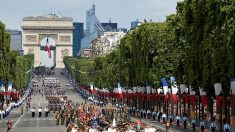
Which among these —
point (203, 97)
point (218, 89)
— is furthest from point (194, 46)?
point (218, 89)

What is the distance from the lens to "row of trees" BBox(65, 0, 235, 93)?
7112 cm

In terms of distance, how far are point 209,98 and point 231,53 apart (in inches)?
625

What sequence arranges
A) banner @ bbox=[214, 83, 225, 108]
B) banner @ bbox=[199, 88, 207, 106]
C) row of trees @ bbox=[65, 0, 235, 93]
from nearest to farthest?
1. row of trees @ bbox=[65, 0, 235, 93]
2. banner @ bbox=[214, 83, 225, 108]
3. banner @ bbox=[199, 88, 207, 106]

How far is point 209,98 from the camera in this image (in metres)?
82.8

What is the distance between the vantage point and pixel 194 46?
82.2 meters

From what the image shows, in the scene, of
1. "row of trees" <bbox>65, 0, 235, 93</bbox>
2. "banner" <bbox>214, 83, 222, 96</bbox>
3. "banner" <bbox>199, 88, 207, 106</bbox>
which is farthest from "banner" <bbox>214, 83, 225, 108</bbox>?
"banner" <bbox>199, 88, 207, 106</bbox>

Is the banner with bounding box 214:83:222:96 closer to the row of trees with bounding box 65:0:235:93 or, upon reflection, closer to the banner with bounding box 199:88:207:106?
the row of trees with bounding box 65:0:235:93

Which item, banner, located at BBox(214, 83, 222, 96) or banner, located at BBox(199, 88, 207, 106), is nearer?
banner, located at BBox(214, 83, 222, 96)

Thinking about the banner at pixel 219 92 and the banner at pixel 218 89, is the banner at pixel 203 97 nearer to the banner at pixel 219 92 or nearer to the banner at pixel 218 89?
the banner at pixel 219 92

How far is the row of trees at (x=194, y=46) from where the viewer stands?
71.1 meters

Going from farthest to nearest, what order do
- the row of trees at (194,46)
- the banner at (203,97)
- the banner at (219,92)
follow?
the banner at (203,97) < the banner at (219,92) < the row of trees at (194,46)

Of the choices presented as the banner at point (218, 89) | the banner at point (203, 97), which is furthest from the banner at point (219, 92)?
the banner at point (203, 97)

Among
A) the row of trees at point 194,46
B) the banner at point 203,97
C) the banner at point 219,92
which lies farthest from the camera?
the banner at point 203,97

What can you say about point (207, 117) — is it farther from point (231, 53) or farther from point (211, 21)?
point (231, 53)
